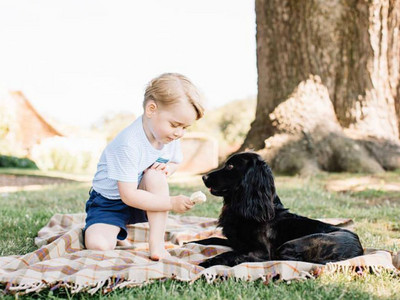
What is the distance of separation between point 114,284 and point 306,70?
21.9 feet

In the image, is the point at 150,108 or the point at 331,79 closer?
the point at 150,108

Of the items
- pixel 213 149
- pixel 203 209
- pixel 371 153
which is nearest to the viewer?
pixel 203 209

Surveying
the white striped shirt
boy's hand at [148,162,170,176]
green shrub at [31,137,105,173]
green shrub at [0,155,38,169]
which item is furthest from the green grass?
green shrub at [31,137,105,173]

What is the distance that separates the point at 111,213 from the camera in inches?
143

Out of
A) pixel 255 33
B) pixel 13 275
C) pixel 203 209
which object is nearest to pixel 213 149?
pixel 255 33

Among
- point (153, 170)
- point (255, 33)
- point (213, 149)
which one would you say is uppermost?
point (255, 33)

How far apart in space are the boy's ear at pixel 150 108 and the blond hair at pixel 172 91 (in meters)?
0.02

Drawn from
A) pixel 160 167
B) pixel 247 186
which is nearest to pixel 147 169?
pixel 160 167

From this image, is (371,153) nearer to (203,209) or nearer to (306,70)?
(306,70)

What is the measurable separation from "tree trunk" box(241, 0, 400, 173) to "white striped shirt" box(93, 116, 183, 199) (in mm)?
4668

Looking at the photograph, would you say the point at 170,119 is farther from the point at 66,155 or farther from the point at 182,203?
the point at 66,155

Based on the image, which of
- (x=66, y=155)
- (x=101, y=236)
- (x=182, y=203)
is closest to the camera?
(x=182, y=203)

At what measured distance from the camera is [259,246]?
10.7 ft

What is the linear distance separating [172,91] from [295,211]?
2.70 meters
